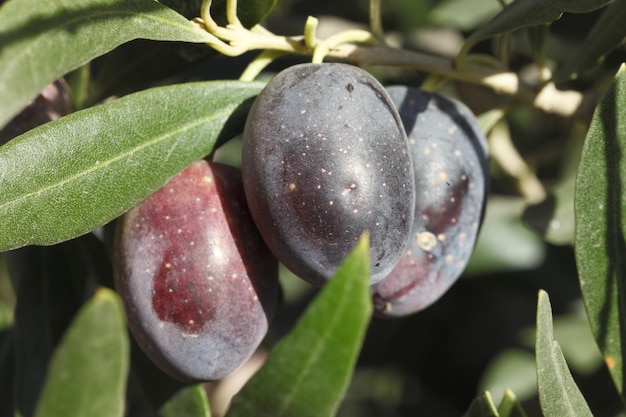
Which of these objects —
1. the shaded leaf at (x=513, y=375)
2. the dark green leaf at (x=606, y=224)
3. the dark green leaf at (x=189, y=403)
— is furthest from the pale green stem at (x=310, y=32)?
the shaded leaf at (x=513, y=375)

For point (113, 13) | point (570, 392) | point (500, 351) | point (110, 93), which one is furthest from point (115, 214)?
point (500, 351)

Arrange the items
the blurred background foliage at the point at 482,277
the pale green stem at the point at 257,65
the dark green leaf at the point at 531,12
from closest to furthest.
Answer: the dark green leaf at the point at 531,12
the pale green stem at the point at 257,65
the blurred background foliage at the point at 482,277

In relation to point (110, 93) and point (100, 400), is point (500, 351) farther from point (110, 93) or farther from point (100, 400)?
point (100, 400)

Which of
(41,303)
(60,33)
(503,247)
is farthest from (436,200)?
→ (503,247)

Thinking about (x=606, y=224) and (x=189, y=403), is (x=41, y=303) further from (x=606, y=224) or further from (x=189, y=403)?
(x=606, y=224)

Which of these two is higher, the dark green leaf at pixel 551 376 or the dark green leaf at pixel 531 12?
the dark green leaf at pixel 531 12

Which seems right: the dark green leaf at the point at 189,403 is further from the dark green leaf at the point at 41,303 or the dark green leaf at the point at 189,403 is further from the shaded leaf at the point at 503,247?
the shaded leaf at the point at 503,247

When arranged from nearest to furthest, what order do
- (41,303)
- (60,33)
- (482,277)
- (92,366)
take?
(92,366)
(60,33)
(41,303)
(482,277)
